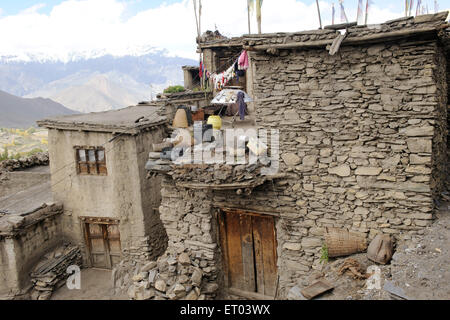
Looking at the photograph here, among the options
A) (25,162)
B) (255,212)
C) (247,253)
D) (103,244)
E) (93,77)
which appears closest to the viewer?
(255,212)

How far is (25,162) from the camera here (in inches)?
659

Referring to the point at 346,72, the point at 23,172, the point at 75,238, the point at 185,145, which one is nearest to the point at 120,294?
the point at 75,238

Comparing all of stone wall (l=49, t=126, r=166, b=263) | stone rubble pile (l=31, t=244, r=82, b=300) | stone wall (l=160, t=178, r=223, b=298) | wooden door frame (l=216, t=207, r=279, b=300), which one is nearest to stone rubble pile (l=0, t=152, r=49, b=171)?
stone wall (l=49, t=126, r=166, b=263)

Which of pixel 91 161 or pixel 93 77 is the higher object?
pixel 93 77

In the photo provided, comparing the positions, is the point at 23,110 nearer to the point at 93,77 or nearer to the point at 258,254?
the point at 93,77

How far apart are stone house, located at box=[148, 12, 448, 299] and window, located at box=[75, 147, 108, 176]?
4.55 metres

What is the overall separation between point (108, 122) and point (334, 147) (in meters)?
7.94

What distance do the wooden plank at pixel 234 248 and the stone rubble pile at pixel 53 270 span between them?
6.23 metres

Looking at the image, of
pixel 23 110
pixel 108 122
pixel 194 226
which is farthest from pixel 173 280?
pixel 23 110

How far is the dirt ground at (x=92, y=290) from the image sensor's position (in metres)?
11.2

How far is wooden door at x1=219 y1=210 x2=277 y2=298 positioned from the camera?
28.0 ft

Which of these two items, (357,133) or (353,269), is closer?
(353,269)

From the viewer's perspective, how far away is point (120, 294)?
11125mm

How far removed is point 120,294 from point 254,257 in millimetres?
5052
